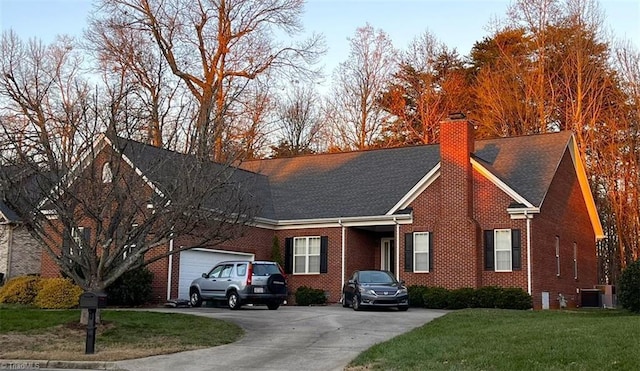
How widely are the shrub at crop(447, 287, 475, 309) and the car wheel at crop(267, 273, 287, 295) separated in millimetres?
6265

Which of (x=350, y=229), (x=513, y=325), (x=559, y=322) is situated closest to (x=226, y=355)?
(x=513, y=325)

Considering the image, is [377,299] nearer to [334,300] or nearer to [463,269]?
[463,269]

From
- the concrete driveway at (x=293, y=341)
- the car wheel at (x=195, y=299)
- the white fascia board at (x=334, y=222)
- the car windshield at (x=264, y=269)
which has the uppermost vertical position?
the white fascia board at (x=334, y=222)

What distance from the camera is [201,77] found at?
45219mm

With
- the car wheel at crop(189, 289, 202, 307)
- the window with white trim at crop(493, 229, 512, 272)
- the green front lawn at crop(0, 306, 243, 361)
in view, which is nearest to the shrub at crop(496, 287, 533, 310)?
the window with white trim at crop(493, 229, 512, 272)

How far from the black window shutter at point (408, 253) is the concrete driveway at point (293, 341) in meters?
5.53

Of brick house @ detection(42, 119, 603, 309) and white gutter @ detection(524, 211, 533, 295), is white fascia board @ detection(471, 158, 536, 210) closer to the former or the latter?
brick house @ detection(42, 119, 603, 309)

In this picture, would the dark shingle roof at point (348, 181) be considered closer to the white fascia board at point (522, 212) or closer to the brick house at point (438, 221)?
the brick house at point (438, 221)

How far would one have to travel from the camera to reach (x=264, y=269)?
2525 centimetres

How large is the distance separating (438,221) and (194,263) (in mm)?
9913

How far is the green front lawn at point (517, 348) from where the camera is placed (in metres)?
12.1

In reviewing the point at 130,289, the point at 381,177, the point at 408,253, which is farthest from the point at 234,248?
the point at 381,177

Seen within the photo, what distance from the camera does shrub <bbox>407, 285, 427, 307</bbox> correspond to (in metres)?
27.5

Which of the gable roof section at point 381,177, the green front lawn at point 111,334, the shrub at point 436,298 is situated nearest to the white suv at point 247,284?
the gable roof section at point 381,177
